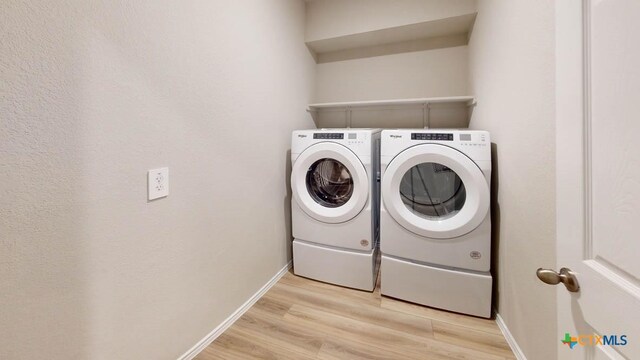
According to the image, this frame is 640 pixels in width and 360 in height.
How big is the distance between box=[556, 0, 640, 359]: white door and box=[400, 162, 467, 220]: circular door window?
3.62 ft

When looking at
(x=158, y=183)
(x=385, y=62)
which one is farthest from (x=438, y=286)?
(x=385, y=62)

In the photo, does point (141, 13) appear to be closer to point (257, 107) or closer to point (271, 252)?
point (257, 107)

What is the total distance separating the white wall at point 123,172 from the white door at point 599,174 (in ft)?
4.41

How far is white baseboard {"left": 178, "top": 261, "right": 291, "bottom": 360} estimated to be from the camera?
128 centimetres

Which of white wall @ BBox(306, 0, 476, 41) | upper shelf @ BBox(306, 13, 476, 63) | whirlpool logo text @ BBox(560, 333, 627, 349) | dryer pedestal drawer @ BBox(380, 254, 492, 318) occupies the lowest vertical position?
dryer pedestal drawer @ BBox(380, 254, 492, 318)

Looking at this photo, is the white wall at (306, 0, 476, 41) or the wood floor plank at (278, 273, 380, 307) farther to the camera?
the white wall at (306, 0, 476, 41)

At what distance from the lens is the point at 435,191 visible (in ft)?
5.75

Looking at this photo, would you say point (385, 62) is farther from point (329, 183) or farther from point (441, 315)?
point (441, 315)

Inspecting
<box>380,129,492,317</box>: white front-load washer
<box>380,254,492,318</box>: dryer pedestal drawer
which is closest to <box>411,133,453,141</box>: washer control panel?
<box>380,129,492,317</box>: white front-load washer

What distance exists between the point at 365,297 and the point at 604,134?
1.64 m

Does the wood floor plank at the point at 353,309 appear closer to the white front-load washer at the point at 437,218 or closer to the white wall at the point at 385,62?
the white front-load washer at the point at 437,218

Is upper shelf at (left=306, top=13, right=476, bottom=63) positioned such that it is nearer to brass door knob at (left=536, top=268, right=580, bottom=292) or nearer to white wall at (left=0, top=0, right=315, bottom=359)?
white wall at (left=0, top=0, right=315, bottom=359)

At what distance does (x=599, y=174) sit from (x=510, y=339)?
1316 mm

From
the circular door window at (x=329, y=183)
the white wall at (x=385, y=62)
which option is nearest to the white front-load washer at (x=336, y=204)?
the circular door window at (x=329, y=183)
